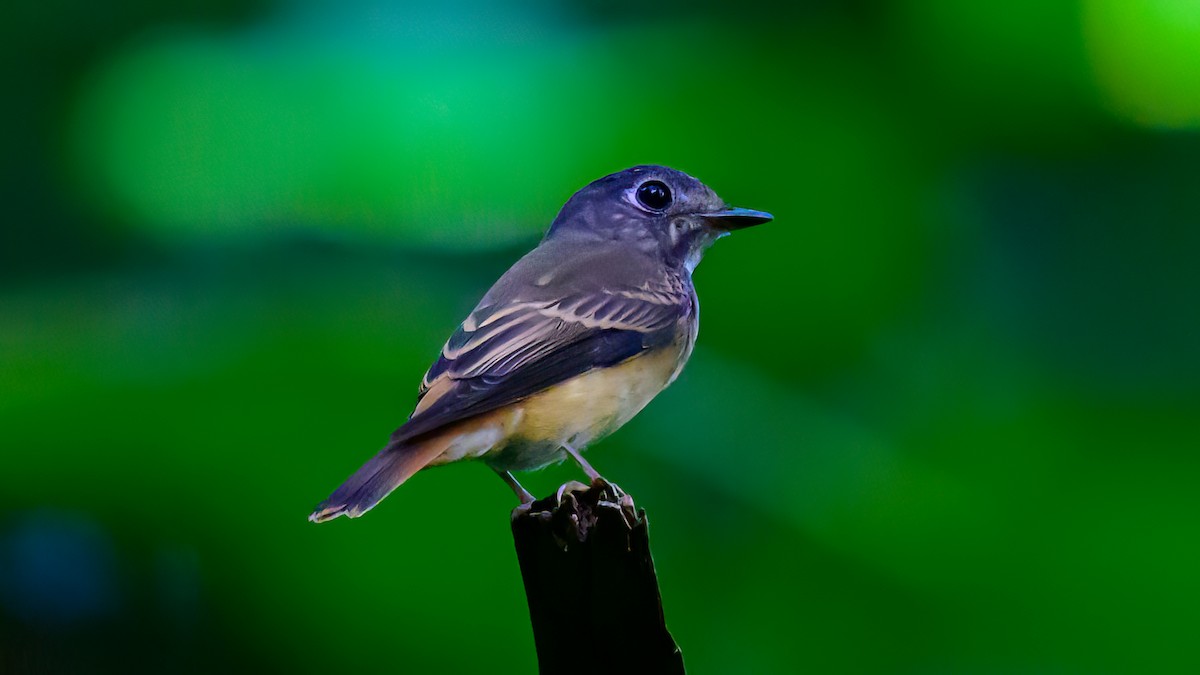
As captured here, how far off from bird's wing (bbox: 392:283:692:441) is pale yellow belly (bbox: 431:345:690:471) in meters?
0.02

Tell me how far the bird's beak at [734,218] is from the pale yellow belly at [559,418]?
0.34 meters

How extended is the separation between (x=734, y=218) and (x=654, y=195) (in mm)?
192

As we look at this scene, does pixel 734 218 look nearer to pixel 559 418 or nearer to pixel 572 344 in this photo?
pixel 572 344

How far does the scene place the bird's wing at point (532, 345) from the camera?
2.02 metres

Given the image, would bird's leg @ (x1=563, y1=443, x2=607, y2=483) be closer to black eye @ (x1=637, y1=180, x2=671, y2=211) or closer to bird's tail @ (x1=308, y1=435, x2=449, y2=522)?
bird's tail @ (x1=308, y1=435, x2=449, y2=522)

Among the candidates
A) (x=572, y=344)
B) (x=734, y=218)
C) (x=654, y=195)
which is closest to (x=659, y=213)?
(x=654, y=195)

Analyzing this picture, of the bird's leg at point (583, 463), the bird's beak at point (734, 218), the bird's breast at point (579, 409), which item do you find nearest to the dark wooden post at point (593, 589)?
the bird's leg at point (583, 463)

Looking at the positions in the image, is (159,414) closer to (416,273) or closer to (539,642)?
(416,273)

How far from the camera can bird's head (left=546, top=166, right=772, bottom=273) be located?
8.34 ft

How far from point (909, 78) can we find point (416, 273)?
1.51 metres

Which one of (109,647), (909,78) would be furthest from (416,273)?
(909,78)

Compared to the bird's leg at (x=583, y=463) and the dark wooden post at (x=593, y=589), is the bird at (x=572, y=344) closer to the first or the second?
the bird's leg at (x=583, y=463)

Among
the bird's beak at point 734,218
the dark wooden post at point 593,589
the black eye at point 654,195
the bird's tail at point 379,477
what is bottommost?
the dark wooden post at point 593,589

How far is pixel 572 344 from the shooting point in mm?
2186
